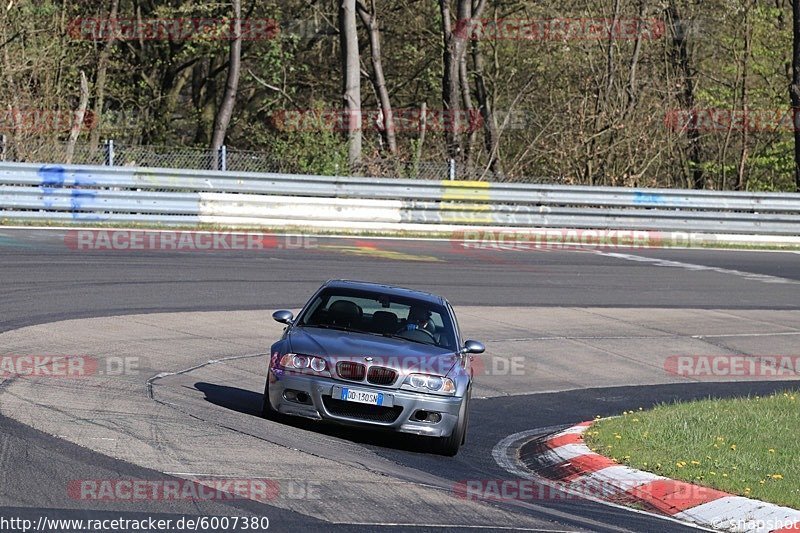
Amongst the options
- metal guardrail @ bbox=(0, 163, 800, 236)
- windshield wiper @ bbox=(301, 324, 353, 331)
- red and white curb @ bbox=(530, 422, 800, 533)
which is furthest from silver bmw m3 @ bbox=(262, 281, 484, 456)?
metal guardrail @ bbox=(0, 163, 800, 236)

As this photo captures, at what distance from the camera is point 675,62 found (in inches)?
1559

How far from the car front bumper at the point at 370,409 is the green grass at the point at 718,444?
1369 millimetres

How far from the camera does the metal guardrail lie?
2323cm

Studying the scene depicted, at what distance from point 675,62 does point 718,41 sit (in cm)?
202

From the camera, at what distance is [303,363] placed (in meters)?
9.91

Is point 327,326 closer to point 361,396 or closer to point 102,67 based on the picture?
point 361,396

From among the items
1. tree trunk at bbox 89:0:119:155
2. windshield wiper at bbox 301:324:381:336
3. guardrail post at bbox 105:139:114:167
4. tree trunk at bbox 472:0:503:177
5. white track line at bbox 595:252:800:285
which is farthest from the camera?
tree trunk at bbox 89:0:119:155

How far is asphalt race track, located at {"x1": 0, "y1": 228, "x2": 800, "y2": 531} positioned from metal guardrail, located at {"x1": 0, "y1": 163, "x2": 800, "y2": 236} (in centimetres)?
141

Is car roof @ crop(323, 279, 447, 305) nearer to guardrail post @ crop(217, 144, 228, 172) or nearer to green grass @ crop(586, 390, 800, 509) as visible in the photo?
green grass @ crop(586, 390, 800, 509)

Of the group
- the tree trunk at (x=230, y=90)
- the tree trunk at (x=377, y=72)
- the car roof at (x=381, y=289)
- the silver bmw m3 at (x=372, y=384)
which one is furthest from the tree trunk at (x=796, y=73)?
the silver bmw m3 at (x=372, y=384)

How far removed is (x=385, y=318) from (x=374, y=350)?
885 millimetres

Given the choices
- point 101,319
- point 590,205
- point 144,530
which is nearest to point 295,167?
point 590,205

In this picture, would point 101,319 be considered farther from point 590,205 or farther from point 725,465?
point 590,205

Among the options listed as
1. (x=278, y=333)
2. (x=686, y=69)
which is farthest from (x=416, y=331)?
→ (x=686, y=69)
